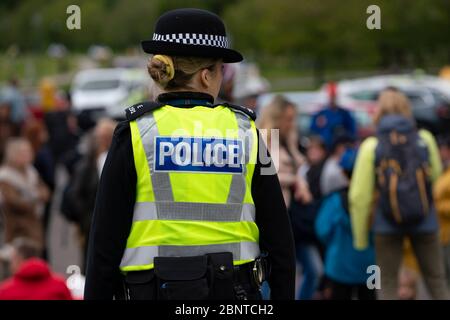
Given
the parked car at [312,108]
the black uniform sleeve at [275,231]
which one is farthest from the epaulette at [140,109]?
the parked car at [312,108]

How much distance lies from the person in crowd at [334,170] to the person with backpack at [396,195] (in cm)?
46

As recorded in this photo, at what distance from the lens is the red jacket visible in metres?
5.91

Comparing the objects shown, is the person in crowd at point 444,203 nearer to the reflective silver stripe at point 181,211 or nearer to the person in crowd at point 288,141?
the person in crowd at point 288,141

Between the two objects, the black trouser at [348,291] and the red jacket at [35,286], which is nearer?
the red jacket at [35,286]

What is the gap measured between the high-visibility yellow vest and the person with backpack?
13.4ft

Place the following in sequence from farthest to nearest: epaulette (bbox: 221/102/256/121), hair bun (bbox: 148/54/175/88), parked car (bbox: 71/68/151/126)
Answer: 1. parked car (bbox: 71/68/151/126)
2. epaulette (bbox: 221/102/256/121)
3. hair bun (bbox: 148/54/175/88)

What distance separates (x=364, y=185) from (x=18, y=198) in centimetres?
370

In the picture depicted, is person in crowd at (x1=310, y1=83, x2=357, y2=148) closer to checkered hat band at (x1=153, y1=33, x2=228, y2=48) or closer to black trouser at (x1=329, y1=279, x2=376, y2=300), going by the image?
black trouser at (x1=329, y1=279, x2=376, y2=300)

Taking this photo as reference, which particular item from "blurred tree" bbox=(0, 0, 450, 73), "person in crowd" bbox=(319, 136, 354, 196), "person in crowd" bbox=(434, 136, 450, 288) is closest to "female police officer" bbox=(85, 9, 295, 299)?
"person in crowd" bbox=(319, 136, 354, 196)

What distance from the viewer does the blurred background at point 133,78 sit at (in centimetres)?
1015

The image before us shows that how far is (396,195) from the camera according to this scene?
761cm

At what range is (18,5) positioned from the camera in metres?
84.8
